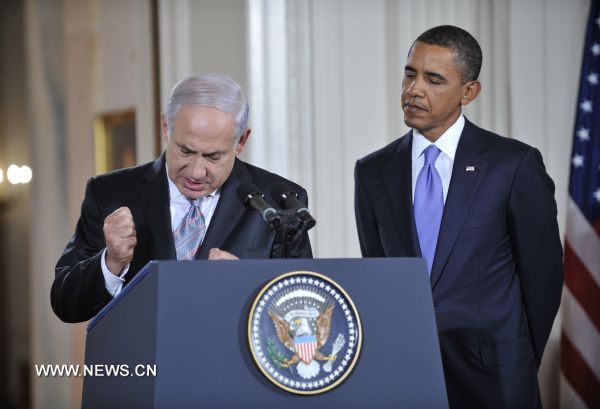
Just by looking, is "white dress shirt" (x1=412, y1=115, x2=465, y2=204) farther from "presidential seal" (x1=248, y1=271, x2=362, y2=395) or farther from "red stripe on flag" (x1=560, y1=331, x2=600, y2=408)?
"red stripe on flag" (x1=560, y1=331, x2=600, y2=408)

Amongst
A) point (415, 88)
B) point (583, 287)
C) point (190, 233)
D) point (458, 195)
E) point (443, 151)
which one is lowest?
point (583, 287)

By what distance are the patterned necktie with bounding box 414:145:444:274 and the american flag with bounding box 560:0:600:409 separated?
156 cm

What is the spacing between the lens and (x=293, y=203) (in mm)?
2035

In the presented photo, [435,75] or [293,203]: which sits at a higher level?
[435,75]

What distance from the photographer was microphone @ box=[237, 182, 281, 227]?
1.96m

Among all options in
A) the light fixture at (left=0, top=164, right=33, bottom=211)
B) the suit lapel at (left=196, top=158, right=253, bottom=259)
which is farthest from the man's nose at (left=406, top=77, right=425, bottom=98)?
the light fixture at (left=0, top=164, right=33, bottom=211)

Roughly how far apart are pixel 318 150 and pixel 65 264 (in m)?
2.24

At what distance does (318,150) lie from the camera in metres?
4.56

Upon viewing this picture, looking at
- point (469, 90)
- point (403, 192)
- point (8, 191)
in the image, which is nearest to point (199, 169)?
point (403, 192)

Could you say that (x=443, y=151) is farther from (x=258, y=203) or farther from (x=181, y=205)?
(x=258, y=203)

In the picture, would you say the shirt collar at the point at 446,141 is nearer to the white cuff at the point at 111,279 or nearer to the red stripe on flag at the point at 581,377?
the white cuff at the point at 111,279

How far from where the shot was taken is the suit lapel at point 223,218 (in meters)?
2.40

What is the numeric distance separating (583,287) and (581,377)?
1.31ft

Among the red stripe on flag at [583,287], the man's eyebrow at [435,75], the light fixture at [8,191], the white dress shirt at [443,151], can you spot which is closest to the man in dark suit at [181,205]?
the white dress shirt at [443,151]
